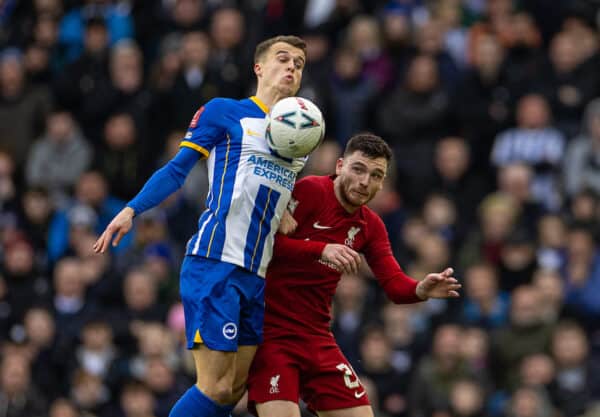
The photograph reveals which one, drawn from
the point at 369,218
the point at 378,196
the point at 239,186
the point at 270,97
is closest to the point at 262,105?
the point at 270,97

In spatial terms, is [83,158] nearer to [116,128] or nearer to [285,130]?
[116,128]

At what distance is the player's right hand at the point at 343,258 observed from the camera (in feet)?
26.9

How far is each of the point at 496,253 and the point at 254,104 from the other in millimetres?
5986

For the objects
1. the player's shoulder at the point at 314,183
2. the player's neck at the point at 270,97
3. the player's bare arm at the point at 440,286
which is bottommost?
the player's bare arm at the point at 440,286

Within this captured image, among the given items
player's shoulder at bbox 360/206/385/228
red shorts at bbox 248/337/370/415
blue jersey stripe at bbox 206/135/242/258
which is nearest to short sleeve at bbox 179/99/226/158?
blue jersey stripe at bbox 206/135/242/258

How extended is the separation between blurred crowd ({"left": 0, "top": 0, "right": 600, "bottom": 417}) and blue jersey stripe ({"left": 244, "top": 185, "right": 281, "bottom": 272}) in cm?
425

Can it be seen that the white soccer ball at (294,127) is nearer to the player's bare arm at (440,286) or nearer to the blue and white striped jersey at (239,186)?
the blue and white striped jersey at (239,186)

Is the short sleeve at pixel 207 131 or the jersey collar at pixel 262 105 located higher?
the jersey collar at pixel 262 105

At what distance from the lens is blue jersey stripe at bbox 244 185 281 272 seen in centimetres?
855

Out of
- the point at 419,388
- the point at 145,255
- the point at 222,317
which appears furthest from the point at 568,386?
the point at 222,317

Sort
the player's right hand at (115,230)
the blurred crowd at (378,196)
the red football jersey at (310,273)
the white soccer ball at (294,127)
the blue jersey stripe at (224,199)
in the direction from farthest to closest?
the blurred crowd at (378,196) < the red football jersey at (310,273) < the blue jersey stripe at (224,199) < the white soccer ball at (294,127) < the player's right hand at (115,230)

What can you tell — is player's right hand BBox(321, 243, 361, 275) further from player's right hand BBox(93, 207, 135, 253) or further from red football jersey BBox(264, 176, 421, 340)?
player's right hand BBox(93, 207, 135, 253)

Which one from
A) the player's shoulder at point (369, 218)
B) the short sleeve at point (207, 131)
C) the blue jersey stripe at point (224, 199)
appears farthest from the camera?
the player's shoulder at point (369, 218)

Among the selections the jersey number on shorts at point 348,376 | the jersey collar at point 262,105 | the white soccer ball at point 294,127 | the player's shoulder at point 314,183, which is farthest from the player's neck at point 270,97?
the jersey number on shorts at point 348,376
